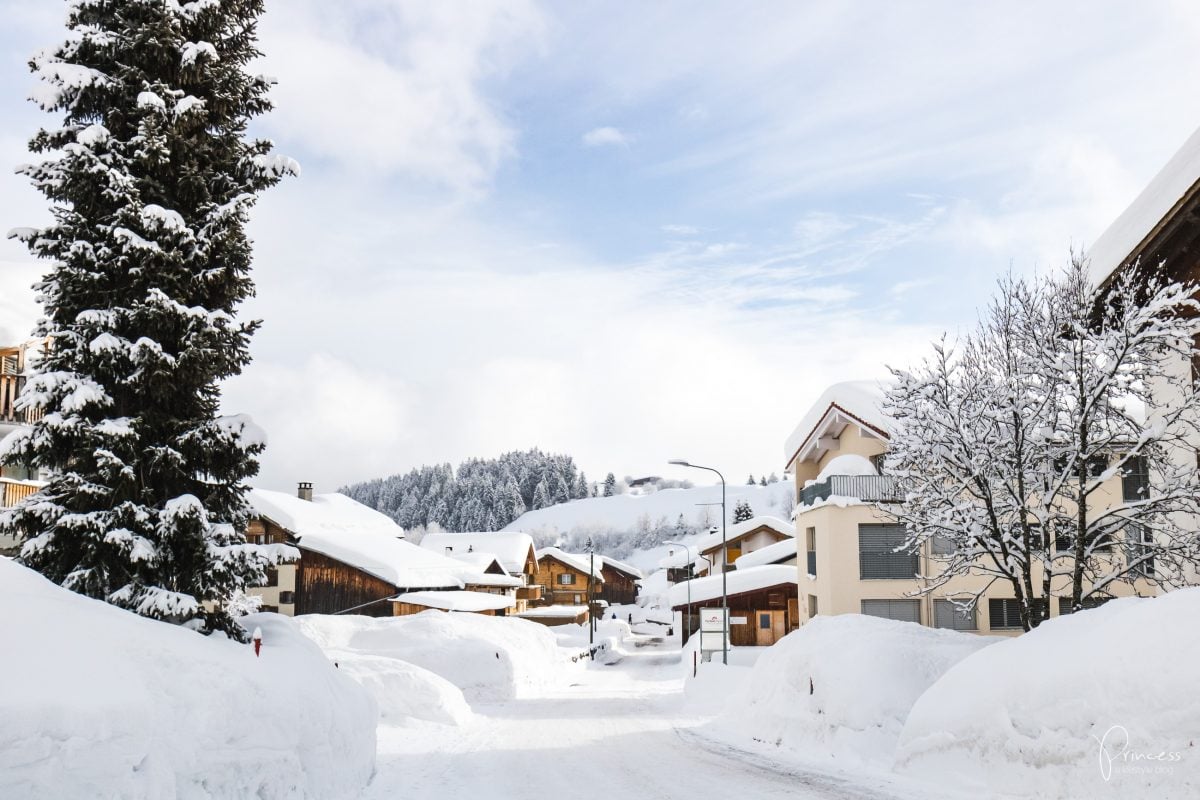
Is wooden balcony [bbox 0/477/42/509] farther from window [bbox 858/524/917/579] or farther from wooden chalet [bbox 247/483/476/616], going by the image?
window [bbox 858/524/917/579]

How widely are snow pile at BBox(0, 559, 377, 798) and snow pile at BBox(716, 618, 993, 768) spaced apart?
9156 mm

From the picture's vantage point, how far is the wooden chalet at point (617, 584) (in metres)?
121

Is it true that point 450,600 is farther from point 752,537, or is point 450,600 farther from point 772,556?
point 752,537

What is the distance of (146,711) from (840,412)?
31.4m

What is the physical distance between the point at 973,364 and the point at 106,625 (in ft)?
66.2

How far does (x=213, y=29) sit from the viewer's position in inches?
569

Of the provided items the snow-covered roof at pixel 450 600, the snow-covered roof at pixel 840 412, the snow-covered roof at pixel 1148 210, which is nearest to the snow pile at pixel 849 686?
the snow-covered roof at pixel 1148 210

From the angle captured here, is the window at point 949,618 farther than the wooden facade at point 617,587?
No

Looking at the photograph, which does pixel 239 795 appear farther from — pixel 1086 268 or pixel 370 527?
pixel 370 527

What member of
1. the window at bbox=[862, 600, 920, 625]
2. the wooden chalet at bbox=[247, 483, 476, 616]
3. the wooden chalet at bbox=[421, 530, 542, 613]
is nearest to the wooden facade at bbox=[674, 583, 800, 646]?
the wooden chalet at bbox=[247, 483, 476, 616]

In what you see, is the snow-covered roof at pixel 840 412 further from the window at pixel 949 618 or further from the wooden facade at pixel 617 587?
the wooden facade at pixel 617 587

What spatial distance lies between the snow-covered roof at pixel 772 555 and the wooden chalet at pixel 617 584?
52.6m

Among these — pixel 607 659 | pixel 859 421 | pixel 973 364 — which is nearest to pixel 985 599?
pixel 859 421

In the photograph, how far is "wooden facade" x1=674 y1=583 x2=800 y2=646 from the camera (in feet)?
177
